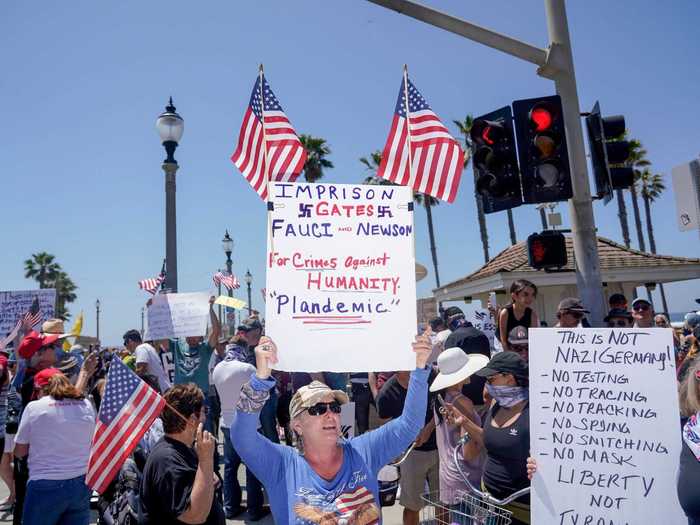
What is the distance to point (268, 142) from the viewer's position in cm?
448

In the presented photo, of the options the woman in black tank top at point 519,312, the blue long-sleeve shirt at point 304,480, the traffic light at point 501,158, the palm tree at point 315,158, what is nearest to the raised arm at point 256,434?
the blue long-sleeve shirt at point 304,480

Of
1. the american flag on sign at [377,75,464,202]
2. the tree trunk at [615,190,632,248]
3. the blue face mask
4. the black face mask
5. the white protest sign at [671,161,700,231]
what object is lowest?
the blue face mask

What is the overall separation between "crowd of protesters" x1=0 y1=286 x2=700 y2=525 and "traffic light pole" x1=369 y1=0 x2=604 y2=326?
278 mm

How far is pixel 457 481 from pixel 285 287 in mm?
2326

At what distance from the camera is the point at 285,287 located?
325 centimetres

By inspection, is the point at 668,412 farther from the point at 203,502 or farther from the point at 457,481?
the point at 203,502

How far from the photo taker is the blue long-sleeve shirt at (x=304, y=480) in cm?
271

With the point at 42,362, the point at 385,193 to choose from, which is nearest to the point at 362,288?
the point at 385,193

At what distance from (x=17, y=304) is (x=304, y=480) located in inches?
341

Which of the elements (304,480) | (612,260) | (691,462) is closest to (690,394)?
(691,462)

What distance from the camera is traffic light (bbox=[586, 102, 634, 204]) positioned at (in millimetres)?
5848

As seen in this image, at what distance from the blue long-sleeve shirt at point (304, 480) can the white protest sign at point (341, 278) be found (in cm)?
45

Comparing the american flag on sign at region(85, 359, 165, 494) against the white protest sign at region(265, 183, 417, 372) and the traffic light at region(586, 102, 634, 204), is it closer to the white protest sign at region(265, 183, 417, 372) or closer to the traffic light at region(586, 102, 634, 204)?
the white protest sign at region(265, 183, 417, 372)

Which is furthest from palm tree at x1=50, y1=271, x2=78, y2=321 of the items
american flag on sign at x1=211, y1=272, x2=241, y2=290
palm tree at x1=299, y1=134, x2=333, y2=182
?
american flag on sign at x1=211, y1=272, x2=241, y2=290
